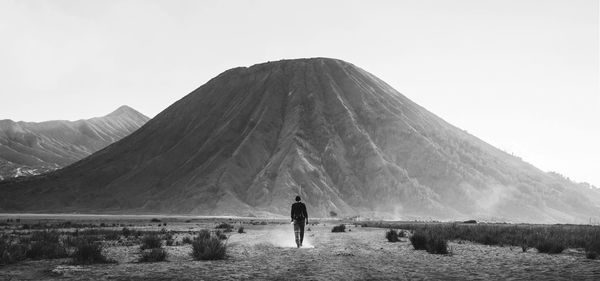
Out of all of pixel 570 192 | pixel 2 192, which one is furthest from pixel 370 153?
pixel 2 192

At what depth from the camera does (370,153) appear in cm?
14112

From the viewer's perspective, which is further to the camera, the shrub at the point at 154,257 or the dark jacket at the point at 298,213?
the dark jacket at the point at 298,213

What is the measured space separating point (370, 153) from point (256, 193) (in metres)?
32.3

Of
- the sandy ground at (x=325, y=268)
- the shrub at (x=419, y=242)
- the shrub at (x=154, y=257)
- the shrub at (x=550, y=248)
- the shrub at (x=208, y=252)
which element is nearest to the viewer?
the sandy ground at (x=325, y=268)

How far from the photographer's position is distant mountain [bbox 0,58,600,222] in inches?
4998

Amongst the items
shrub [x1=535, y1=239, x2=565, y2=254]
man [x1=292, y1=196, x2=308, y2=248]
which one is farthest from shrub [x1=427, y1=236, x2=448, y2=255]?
man [x1=292, y1=196, x2=308, y2=248]

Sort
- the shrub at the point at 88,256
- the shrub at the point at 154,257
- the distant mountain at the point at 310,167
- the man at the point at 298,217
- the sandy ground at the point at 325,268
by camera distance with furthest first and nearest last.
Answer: the distant mountain at the point at 310,167, the man at the point at 298,217, the shrub at the point at 154,257, the shrub at the point at 88,256, the sandy ground at the point at 325,268

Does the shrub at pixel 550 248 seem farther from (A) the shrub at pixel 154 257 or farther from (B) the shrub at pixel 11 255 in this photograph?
(B) the shrub at pixel 11 255

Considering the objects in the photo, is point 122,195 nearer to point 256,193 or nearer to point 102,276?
point 256,193

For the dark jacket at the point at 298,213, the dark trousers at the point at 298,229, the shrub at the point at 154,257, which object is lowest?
the shrub at the point at 154,257

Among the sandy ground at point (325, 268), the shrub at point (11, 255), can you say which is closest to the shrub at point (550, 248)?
the sandy ground at point (325, 268)

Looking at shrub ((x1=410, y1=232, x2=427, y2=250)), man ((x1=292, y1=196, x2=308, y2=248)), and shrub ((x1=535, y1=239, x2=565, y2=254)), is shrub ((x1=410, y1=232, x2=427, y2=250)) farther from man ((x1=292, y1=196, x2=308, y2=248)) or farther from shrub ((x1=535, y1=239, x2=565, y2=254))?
man ((x1=292, y1=196, x2=308, y2=248))

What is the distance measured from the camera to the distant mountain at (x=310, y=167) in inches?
4998

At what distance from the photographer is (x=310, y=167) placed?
13388cm
